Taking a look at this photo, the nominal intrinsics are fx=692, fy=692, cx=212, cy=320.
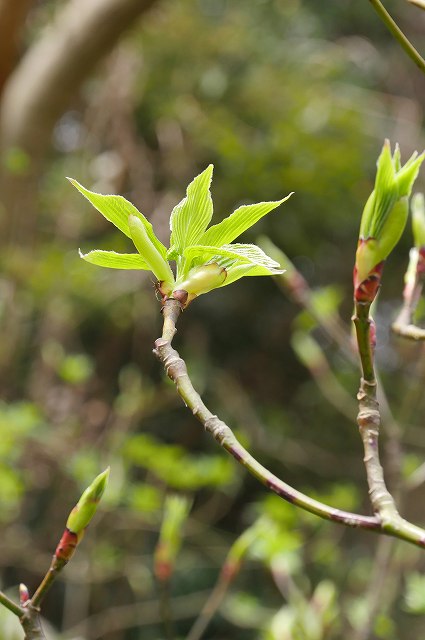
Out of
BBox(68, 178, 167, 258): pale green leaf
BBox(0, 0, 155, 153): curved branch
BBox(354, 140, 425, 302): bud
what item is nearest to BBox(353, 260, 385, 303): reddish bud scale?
BBox(354, 140, 425, 302): bud

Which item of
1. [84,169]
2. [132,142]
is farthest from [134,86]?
[84,169]

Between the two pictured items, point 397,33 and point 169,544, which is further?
point 169,544

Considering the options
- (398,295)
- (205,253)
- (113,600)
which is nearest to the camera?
(205,253)

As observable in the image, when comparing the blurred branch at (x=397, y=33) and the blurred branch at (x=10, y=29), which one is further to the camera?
the blurred branch at (x=10, y=29)

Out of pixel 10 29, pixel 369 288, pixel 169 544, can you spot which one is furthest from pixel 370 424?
pixel 10 29

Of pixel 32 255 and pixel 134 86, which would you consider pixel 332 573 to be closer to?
pixel 32 255

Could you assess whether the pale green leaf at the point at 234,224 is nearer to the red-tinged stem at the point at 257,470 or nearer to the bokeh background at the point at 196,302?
the red-tinged stem at the point at 257,470

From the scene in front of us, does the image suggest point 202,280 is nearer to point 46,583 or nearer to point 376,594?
point 46,583

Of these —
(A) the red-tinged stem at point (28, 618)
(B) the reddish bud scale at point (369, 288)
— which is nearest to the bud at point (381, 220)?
(B) the reddish bud scale at point (369, 288)
